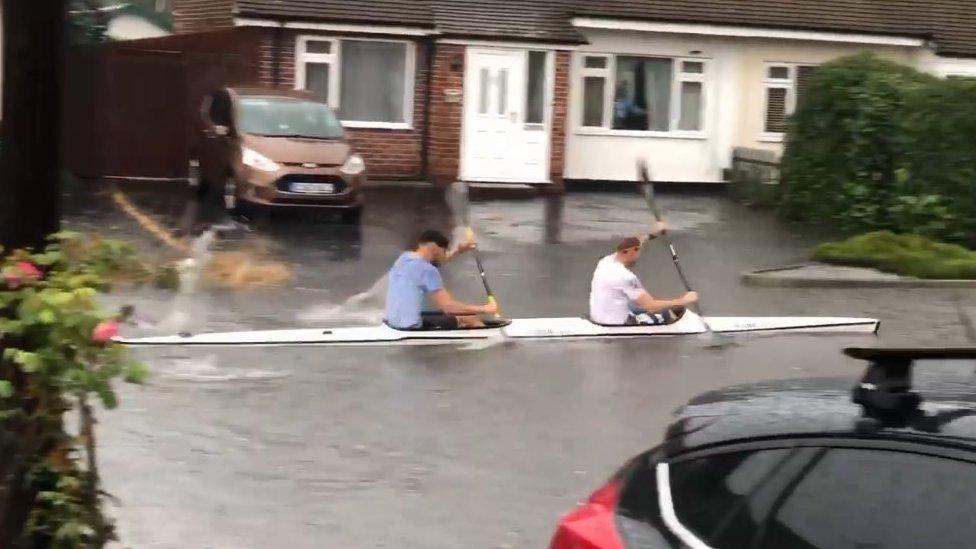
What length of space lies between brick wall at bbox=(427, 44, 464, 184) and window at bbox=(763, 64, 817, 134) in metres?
6.16

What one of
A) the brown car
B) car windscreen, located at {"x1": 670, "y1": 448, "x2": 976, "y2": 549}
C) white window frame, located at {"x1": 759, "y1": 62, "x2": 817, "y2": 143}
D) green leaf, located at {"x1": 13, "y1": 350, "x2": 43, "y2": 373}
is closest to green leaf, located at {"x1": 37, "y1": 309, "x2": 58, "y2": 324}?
green leaf, located at {"x1": 13, "y1": 350, "x2": 43, "y2": 373}

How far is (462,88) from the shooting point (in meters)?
26.7

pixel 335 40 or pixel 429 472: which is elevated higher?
pixel 335 40

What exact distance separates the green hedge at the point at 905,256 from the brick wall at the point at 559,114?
8.84 m

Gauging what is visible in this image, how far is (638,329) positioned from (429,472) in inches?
204

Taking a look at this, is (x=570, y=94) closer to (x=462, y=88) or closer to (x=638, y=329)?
(x=462, y=88)

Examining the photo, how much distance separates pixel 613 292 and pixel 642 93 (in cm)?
1535

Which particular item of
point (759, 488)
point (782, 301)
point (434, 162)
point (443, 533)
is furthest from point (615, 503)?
point (434, 162)

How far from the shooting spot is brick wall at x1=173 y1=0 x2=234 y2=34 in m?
27.7

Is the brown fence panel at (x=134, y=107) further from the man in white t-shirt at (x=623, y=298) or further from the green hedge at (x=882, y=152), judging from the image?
the man in white t-shirt at (x=623, y=298)

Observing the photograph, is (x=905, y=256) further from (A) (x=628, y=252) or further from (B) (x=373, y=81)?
(B) (x=373, y=81)

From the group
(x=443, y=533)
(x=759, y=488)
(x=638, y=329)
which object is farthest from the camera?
(x=638, y=329)

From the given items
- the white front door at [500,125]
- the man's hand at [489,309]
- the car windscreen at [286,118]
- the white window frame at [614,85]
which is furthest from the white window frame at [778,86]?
the man's hand at [489,309]

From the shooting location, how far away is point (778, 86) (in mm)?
29094
